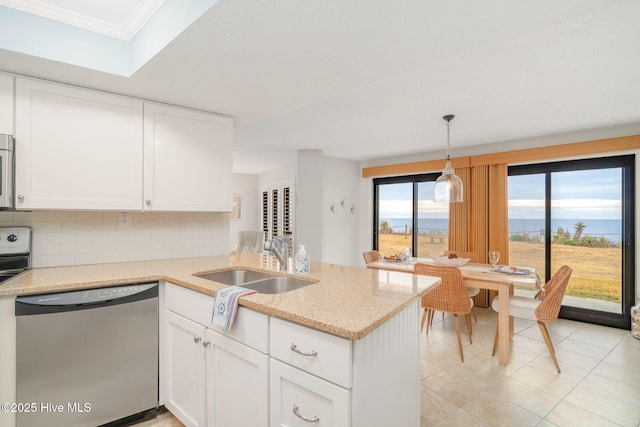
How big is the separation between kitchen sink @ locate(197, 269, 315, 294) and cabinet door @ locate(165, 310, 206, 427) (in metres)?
0.35

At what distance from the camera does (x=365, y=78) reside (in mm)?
2049

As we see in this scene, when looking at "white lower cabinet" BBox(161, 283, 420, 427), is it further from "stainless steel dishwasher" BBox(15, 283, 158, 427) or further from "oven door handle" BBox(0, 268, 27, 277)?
"oven door handle" BBox(0, 268, 27, 277)

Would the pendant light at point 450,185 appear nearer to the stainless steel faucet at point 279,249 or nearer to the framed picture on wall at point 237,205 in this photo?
the stainless steel faucet at point 279,249

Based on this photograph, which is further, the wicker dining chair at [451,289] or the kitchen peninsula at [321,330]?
the wicker dining chair at [451,289]

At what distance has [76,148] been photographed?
2137 mm

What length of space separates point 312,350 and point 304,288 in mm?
483

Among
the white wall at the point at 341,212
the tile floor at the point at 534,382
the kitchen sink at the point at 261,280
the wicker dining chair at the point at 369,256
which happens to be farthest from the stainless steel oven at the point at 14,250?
the white wall at the point at 341,212

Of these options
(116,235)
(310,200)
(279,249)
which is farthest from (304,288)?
(310,200)

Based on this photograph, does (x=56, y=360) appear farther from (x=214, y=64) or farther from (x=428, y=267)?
(x=428, y=267)

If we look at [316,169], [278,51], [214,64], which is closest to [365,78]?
[278,51]

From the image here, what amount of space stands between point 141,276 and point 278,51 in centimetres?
157

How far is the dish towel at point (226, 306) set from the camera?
4.72 ft

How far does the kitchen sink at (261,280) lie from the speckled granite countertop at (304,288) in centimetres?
4

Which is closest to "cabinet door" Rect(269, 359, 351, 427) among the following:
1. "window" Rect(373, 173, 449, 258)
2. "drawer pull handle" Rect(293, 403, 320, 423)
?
"drawer pull handle" Rect(293, 403, 320, 423)
